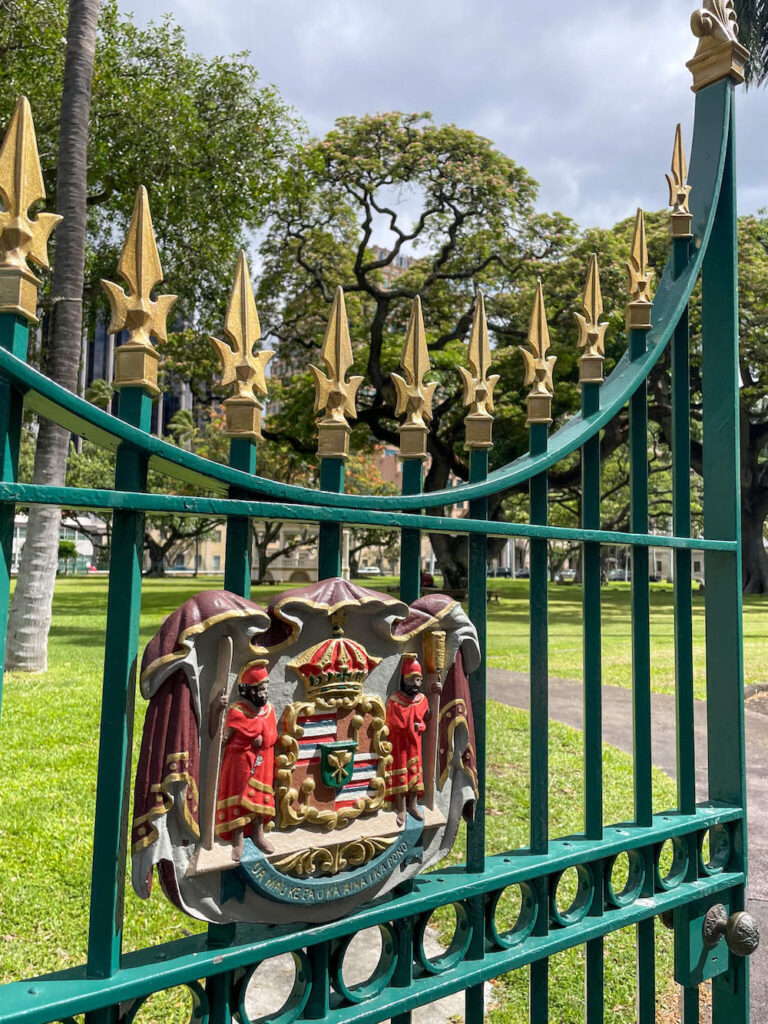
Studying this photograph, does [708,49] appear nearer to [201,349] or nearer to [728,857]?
[728,857]

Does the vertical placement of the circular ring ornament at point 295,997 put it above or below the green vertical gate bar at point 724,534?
below

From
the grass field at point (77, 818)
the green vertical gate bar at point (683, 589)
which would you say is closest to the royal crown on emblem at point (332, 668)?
the green vertical gate bar at point (683, 589)

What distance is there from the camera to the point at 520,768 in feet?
19.0

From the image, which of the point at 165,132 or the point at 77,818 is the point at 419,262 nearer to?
the point at 165,132

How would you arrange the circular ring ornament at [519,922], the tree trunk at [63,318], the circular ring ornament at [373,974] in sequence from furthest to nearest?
the tree trunk at [63,318] → the circular ring ornament at [519,922] → the circular ring ornament at [373,974]

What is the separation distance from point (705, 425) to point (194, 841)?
200cm

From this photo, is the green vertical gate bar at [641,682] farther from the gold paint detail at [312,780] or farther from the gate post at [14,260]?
the gate post at [14,260]

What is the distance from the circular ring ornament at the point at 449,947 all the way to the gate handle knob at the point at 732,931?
94cm

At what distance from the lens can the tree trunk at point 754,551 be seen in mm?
25969

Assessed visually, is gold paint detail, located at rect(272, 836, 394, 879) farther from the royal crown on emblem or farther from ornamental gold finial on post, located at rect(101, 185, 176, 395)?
ornamental gold finial on post, located at rect(101, 185, 176, 395)

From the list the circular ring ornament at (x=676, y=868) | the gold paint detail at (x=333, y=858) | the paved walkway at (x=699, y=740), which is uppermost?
the gold paint detail at (x=333, y=858)

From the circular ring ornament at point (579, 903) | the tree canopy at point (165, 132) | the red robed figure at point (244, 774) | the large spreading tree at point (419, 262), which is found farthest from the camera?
the large spreading tree at point (419, 262)

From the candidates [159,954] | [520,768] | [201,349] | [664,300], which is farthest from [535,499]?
[201,349]

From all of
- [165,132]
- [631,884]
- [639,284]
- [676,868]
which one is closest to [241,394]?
[639,284]
